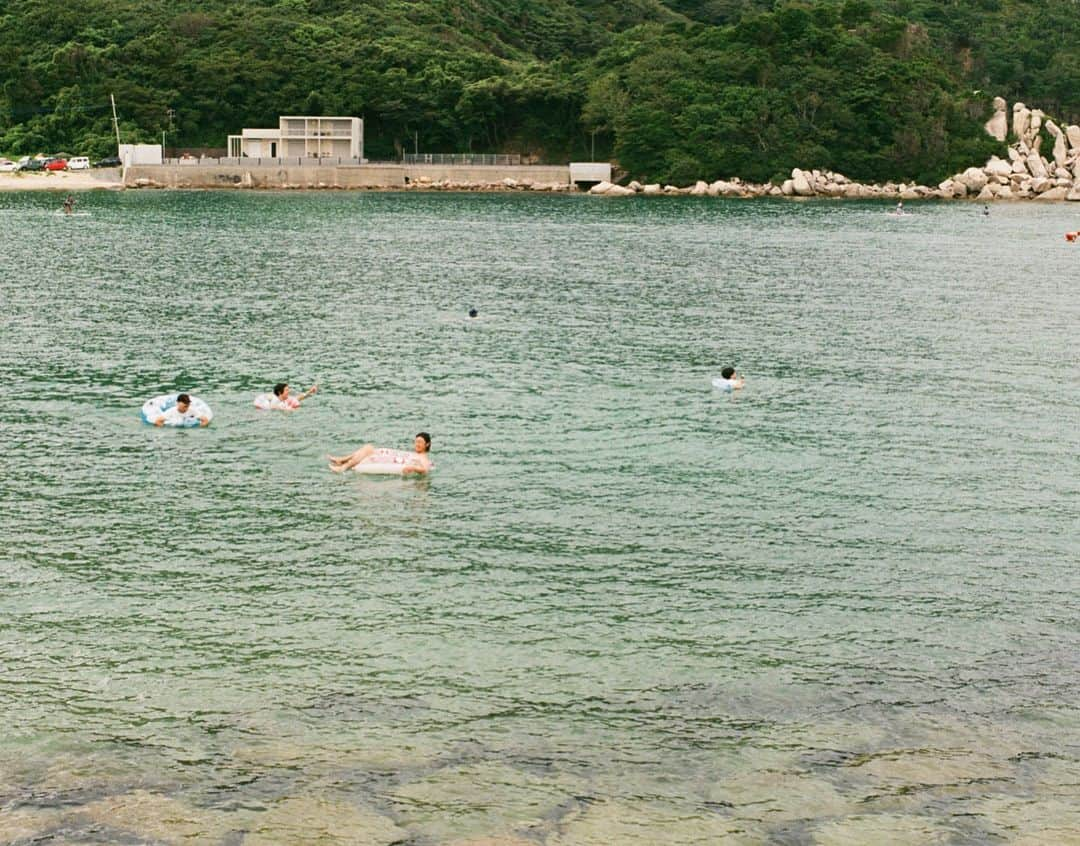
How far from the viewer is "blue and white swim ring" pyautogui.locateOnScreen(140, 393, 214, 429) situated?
35.1m

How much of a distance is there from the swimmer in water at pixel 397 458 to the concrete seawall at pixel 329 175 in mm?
141136

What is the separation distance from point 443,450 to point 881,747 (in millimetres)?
17401

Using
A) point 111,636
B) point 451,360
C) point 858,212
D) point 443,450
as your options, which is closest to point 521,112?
point 858,212

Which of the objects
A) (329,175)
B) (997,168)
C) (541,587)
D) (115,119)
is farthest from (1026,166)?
(541,587)

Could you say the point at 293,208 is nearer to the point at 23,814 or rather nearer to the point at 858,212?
the point at 858,212

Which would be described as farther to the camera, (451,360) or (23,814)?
(451,360)

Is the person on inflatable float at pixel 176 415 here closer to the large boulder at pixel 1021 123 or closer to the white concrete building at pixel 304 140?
the white concrete building at pixel 304 140

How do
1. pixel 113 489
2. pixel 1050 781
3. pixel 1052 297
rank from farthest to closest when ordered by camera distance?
1. pixel 1052 297
2. pixel 113 489
3. pixel 1050 781

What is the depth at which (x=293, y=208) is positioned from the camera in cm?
13125

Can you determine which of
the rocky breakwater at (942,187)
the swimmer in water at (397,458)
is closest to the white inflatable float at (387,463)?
the swimmer in water at (397,458)

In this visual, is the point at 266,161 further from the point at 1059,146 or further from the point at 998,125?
the point at 1059,146

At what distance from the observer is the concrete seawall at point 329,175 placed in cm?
16512

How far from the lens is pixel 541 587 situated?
78.9 feet

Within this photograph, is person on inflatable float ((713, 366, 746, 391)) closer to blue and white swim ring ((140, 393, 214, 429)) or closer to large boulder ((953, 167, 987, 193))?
blue and white swim ring ((140, 393, 214, 429))
